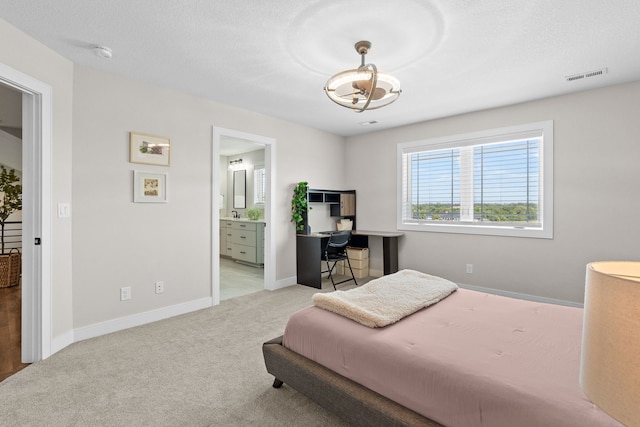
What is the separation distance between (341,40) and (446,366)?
229cm

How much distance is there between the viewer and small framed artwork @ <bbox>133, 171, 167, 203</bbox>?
318cm

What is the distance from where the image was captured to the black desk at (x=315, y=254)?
455 cm

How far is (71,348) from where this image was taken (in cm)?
266

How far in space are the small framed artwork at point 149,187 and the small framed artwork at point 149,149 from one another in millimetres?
133

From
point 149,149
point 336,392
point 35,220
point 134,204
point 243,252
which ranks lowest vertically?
point 336,392

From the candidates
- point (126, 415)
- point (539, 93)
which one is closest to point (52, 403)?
point (126, 415)

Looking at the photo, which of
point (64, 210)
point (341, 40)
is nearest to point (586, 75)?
point (341, 40)

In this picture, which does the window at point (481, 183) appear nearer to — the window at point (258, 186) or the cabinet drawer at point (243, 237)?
the cabinet drawer at point (243, 237)

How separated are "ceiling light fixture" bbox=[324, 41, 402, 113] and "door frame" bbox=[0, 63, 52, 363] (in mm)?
2242

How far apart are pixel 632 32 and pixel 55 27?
419 cm

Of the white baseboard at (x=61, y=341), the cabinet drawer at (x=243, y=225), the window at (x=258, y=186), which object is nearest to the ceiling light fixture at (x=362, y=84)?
the white baseboard at (x=61, y=341)

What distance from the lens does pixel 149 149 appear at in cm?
327

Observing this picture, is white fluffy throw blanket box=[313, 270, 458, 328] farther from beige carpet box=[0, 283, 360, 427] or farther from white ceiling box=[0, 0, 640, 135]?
white ceiling box=[0, 0, 640, 135]

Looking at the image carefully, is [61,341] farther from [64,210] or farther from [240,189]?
[240,189]
